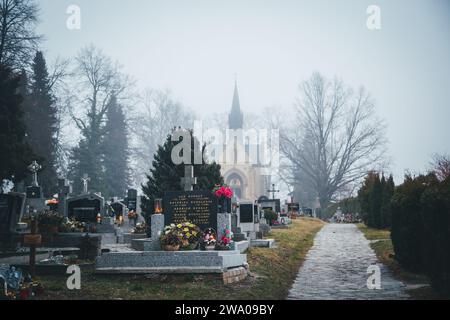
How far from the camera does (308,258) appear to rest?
14.5 metres

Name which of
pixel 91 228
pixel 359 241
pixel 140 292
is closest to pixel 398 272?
pixel 140 292

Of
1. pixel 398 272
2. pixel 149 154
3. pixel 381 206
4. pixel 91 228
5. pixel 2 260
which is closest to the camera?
pixel 398 272

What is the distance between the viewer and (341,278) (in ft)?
34.5

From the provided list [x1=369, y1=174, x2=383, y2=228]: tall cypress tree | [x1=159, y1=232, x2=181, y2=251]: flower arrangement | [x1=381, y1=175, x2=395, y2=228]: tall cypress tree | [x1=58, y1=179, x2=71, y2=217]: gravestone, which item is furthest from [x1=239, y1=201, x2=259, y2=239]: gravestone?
[x1=369, y1=174, x2=383, y2=228]: tall cypress tree

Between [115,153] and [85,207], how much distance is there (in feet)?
85.9

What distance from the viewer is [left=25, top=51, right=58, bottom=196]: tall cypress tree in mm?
30875

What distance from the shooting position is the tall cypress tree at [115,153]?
43.8 metres

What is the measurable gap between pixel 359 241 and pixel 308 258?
5.71 metres

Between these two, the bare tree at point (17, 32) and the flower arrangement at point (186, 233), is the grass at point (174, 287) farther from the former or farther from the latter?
the bare tree at point (17, 32)

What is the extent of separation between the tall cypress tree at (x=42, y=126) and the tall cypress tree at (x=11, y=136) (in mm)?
11160

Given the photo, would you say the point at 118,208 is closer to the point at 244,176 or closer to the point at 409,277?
the point at 409,277

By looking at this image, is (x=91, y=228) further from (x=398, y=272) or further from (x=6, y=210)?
(x=398, y=272)

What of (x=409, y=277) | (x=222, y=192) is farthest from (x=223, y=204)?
(x=409, y=277)

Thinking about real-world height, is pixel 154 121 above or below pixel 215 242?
above
